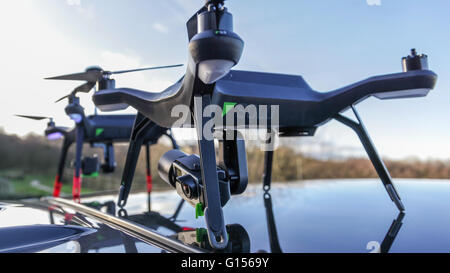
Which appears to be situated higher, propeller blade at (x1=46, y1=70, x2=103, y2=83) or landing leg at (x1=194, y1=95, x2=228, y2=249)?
propeller blade at (x1=46, y1=70, x2=103, y2=83)

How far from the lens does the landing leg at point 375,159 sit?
109 cm

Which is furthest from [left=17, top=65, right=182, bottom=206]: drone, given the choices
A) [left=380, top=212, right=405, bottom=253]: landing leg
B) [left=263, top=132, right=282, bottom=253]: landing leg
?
[left=380, top=212, right=405, bottom=253]: landing leg

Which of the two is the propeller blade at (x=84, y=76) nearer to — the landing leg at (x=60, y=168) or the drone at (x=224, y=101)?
the landing leg at (x=60, y=168)

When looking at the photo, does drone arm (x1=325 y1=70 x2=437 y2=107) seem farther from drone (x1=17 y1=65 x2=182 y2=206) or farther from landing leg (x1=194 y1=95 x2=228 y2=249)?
drone (x1=17 y1=65 x2=182 y2=206)

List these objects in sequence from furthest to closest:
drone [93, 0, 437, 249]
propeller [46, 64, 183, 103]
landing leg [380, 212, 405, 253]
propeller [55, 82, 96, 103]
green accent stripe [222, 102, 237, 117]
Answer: propeller [55, 82, 96, 103], propeller [46, 64, 183, 103], green accent stripe [222, 102, 237, 117], landing leg [380, 212, 405, 253], drone [93, 0, 437, 249]

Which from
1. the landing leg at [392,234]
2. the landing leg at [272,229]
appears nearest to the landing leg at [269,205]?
the landing leg at [272,229]

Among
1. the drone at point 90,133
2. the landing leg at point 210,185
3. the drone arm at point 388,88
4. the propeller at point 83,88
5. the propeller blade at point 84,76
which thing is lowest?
the landing leg at point 210,185

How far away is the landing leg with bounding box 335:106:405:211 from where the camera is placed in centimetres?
109

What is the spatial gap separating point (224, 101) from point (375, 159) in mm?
711

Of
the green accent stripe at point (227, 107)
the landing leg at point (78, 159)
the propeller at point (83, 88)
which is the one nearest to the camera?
the green accent stripe at point (227, 107)

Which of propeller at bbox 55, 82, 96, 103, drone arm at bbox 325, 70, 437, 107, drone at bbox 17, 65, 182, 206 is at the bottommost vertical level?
drone arm at bbox 325, 70, 437, 107

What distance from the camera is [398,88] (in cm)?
96
